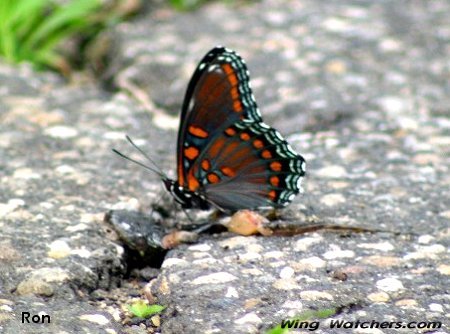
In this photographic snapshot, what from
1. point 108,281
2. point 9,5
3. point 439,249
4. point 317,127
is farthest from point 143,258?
point 9,5

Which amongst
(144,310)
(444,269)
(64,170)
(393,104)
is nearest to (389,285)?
(444,269)

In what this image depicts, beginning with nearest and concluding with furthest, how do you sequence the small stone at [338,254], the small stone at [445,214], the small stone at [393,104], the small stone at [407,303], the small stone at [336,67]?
the small stone at [407,303], the small stone at [338,254], the small stone at [445,214], the small stone at [393,104], the small stone at [336,67]

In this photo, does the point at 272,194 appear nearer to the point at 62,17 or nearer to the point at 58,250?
the point at 58,250

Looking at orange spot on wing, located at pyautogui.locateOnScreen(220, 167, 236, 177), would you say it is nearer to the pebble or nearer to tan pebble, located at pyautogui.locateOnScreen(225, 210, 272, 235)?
tan pebble, located at pyautogui.locateOnScreen(225, 210, 272, 235)

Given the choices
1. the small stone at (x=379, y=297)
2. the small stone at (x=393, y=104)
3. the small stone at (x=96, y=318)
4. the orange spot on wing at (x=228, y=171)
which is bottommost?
the small stone at (x=96, y=318)

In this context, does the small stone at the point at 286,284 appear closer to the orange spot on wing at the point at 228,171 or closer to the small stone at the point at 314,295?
the small stone at the point at 314,295

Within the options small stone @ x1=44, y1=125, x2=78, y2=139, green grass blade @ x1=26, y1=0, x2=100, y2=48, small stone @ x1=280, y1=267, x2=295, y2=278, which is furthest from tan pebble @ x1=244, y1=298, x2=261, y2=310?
green grass blade @ x1=26, y1=0, x2=100, y2=48

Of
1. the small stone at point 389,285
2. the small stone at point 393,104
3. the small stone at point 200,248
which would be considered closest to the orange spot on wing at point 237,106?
the small stone at point 200,248
